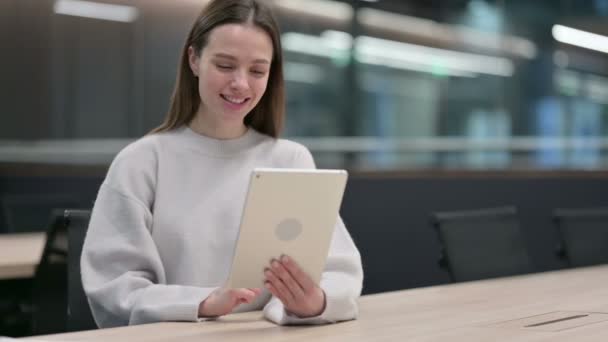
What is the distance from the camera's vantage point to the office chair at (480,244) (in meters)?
2.89

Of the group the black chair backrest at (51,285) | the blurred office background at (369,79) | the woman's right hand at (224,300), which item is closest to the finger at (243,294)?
the woman's right hand at (224,300)

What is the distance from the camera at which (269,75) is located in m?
2.17

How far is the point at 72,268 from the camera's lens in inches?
85.0

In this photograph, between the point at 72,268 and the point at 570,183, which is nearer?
the point at 72,268

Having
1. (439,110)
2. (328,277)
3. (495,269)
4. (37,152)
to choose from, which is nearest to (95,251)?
(328,277)

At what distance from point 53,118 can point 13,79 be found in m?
0.34

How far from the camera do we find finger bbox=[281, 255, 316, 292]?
178 cm

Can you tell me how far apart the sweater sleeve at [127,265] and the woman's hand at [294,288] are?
0.15m

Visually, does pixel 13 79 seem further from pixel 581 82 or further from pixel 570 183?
pixel 581 82

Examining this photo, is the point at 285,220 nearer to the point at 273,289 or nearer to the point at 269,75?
the point at 273,289

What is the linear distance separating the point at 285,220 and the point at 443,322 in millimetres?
421

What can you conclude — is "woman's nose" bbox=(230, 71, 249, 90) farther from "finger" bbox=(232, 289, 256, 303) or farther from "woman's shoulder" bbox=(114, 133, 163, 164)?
"finger" bbox=(232, 289, 256, 303)

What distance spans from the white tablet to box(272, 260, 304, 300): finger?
0.02 metres

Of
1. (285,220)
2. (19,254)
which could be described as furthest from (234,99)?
(19,254)
